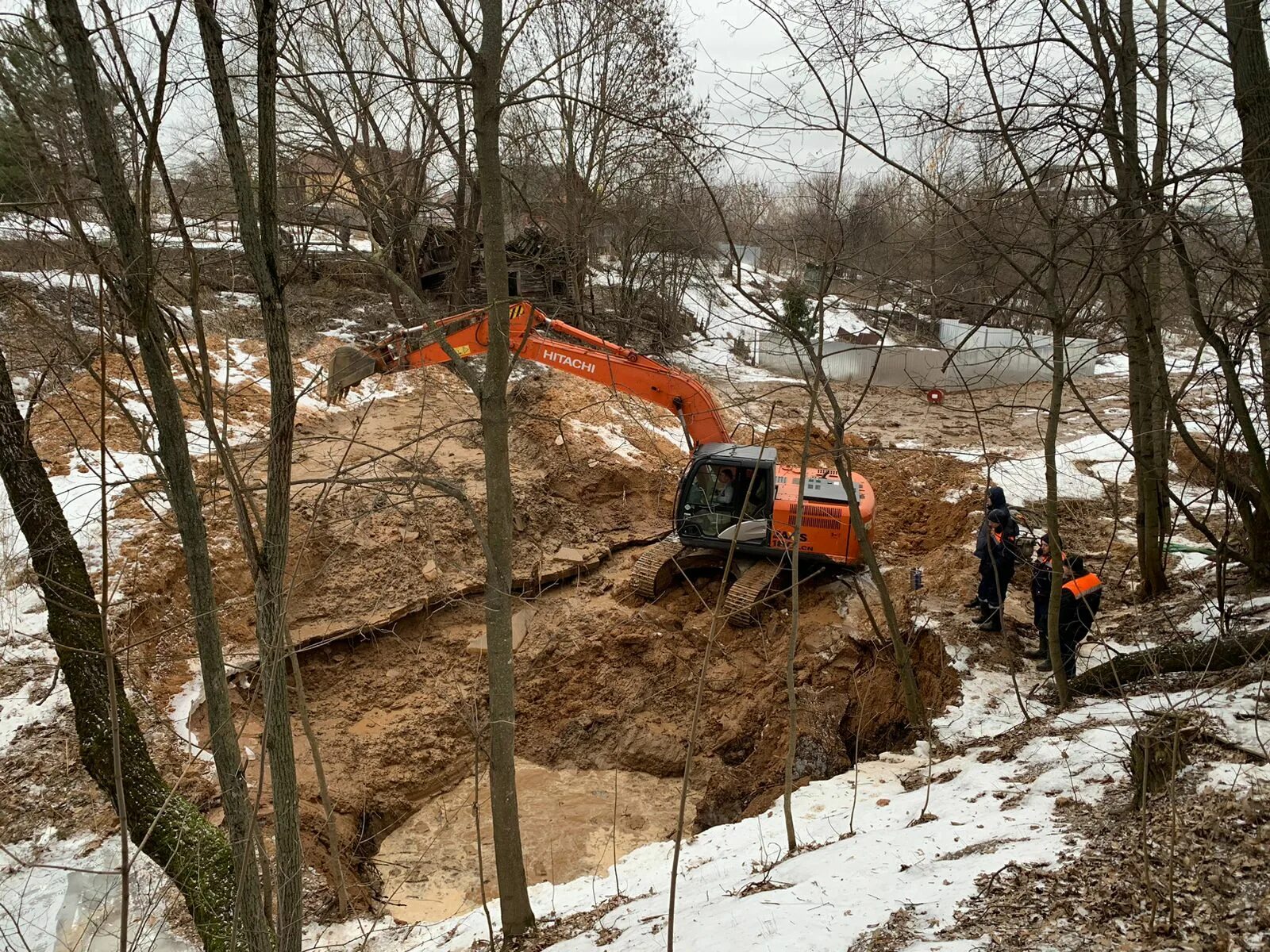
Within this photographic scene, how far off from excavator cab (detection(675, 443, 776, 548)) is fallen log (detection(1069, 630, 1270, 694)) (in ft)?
12.4

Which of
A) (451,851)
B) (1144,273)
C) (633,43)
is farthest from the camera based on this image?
(633,43)

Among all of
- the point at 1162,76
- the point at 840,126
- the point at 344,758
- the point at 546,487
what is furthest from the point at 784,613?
the point at 1162,76

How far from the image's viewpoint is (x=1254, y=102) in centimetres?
614

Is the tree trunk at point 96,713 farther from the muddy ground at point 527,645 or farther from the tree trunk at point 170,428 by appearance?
the tree trunk at point 170,428

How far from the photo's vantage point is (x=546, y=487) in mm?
12938

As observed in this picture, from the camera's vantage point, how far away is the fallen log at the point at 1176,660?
6.04 metres

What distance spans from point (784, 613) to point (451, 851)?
15.7 ft

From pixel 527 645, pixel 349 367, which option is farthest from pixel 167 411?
pixel 349 367

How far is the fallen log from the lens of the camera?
604 cm

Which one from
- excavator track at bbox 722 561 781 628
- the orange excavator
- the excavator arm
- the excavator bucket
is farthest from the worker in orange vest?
the excavator bucket

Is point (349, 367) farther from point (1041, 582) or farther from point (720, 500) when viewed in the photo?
point (1041, 582)

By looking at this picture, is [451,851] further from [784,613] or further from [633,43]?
[633,43]

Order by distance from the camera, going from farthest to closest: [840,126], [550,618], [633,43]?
[633,43], [550,618], [840,126]

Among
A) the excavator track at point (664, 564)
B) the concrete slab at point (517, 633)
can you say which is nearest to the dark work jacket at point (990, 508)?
the excavator track at point (664, 564)
